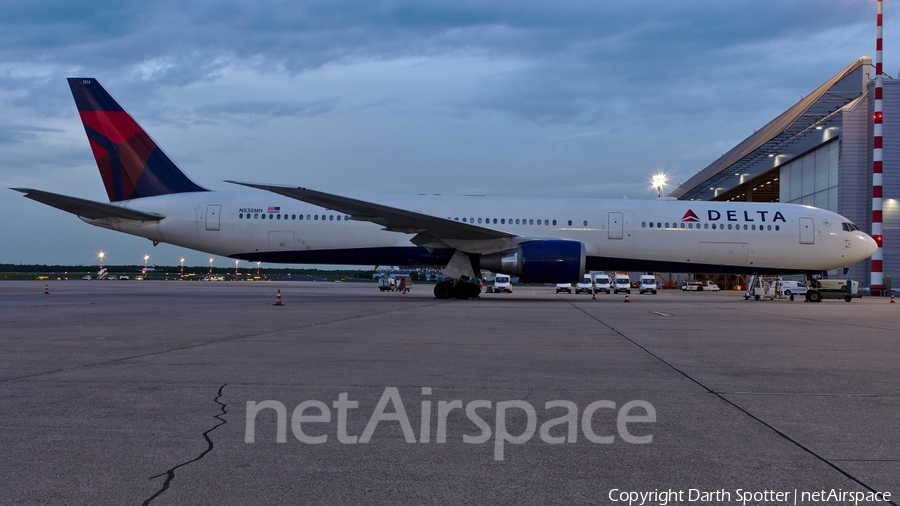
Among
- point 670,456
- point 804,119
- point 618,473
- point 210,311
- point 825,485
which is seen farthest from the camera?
point 804,119

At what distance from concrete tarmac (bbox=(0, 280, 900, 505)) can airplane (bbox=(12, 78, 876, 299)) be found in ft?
42.7

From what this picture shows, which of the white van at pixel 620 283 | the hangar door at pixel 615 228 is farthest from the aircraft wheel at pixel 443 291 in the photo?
the white van at pixel 620 283

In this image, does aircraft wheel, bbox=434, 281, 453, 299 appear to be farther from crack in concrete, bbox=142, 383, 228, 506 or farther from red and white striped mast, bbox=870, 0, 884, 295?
red and white striped mast, bbox=870, 0, 884, 295

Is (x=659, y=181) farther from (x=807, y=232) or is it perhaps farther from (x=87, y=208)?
(x=87, y=208)

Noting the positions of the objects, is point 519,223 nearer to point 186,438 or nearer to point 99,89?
point 99,89

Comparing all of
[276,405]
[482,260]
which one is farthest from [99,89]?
[276,405]

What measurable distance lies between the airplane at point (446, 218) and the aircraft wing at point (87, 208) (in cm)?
7

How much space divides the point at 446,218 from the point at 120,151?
11130 mm

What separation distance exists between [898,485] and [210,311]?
46.0 ft

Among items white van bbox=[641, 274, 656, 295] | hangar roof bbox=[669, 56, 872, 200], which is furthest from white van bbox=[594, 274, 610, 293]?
hangar roof bbox=[669, 56, 872, 200]

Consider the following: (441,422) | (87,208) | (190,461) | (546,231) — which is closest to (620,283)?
(546,231)

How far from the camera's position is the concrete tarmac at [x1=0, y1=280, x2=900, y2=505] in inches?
120

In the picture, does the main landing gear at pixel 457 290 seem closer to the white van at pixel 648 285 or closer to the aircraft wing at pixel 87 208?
the aircraft wing at pixel 87 208

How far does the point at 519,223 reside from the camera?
72.4 ft
